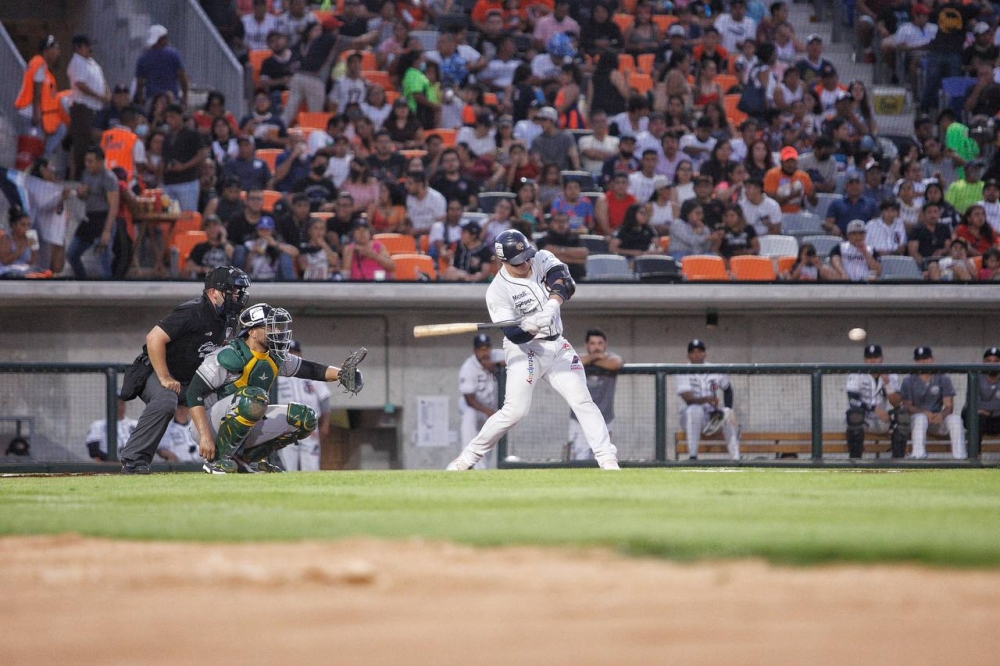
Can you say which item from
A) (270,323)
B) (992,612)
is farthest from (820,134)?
(992,612)

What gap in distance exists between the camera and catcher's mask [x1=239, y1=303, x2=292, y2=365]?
9758 mm

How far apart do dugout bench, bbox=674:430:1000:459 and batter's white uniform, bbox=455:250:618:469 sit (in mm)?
2485

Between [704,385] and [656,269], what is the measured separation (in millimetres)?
2195

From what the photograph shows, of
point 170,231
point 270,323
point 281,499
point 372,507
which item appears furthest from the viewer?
point 170,231

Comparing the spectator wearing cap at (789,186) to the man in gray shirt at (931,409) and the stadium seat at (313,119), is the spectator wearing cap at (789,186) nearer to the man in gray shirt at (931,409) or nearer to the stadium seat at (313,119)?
the man in gray shirt at (931,409)

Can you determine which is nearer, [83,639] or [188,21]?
[83,639]

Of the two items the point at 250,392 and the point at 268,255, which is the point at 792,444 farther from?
the point at 268,255

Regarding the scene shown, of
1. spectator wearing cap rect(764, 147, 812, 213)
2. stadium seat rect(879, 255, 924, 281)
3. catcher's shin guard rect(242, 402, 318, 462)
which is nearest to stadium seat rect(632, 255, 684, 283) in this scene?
spectator wearing cap rect(764, 147, 812, 213)

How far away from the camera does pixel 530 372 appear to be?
992 cm

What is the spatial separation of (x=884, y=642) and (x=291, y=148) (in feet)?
41.7

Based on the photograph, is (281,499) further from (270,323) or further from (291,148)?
(291,148)

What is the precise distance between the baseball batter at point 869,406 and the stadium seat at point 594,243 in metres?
3.34

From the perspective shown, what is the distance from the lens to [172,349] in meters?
10.1

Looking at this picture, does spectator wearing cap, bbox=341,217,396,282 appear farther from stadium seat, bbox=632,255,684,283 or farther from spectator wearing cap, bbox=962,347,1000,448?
spectator wearing cap, bbox=962,347,1000,448
